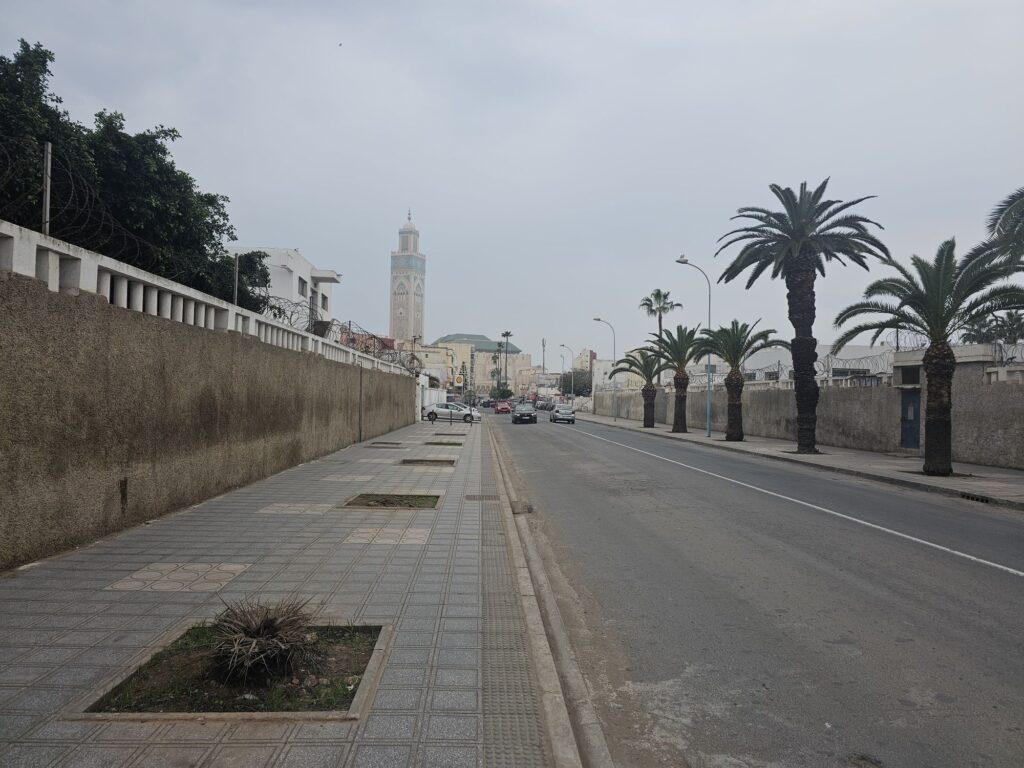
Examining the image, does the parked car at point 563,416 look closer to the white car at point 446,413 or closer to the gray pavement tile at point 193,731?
the white car at point 446,413

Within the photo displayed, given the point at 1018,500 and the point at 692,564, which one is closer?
the point at 692,564

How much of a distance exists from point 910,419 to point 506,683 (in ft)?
78.6

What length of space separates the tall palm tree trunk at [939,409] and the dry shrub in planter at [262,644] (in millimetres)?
17360

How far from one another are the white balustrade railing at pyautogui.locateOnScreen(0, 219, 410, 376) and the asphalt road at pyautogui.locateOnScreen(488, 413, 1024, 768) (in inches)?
220

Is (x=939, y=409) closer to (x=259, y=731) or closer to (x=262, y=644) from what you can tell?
(x=262, y=644)

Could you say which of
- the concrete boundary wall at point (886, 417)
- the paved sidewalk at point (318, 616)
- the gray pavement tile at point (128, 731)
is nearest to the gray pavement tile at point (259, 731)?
the paved sidewalk at point (318, 616)

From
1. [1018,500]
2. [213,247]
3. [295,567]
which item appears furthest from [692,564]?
[213,247]

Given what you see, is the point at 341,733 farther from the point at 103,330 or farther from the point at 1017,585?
the point at 1017,585

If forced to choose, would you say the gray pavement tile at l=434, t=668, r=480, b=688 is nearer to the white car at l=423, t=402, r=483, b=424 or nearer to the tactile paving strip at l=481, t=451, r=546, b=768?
the tactile paving strip at l=481, t=451, r=546, b=768

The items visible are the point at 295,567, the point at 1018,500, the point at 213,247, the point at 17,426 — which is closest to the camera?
the point at 17,426

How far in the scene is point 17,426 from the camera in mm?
6078

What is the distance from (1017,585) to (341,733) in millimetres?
6650

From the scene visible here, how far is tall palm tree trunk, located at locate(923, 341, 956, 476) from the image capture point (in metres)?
17.2

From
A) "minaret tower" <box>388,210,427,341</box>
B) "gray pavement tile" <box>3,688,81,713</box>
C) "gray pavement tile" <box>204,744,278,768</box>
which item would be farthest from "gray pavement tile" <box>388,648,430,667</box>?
"minaret tower" <box>388,210,427,341</box>
